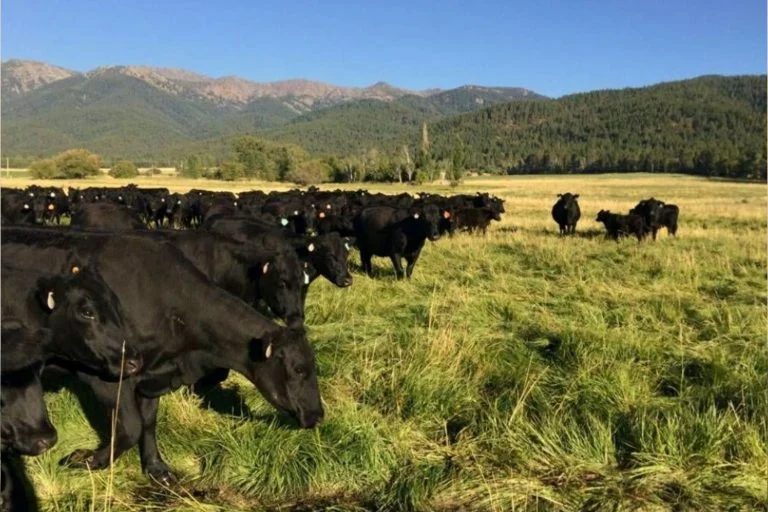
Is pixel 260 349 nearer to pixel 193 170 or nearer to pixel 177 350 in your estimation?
pixel 177 350

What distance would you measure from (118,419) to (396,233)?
9.50 metres

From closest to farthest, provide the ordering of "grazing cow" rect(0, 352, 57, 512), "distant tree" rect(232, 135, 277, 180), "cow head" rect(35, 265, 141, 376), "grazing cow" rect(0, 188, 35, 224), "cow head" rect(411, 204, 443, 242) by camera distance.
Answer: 1. "grazing cow" rect(0, 352, 57, 512)
2. "cow head" rect(35, 265, 141, 376)
3. "cow head" rect(411, 204, 443, 242)
4. "grazing cow" rect(0, 188, 35, 224)
5. "distant tree" rect(232, 135, 277, 180)

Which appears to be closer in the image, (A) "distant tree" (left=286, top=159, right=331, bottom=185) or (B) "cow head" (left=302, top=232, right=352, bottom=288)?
(B) "cow head" (left=302, top=232, right=352, bottom=288)

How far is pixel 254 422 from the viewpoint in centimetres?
535

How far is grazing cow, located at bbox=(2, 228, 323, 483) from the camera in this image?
15.8 ft

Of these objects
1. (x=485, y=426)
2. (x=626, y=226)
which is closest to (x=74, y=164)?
(x=626, y=226)

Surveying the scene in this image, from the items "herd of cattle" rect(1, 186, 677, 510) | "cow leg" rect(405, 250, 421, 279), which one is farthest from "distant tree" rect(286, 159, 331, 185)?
"herd of cattle" rect(1, 186, 677, 510)

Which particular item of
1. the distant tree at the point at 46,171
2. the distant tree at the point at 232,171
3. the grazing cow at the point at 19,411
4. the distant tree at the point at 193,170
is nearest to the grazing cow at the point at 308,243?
the grazing cow at the point at 19,411

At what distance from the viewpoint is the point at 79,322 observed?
4.18 m

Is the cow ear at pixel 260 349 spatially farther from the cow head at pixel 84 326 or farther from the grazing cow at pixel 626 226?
the grazing cow at pixel 626 226

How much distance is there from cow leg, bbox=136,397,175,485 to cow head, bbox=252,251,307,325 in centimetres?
251

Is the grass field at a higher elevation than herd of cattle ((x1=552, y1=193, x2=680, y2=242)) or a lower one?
lower

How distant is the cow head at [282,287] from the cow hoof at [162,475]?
2.79 metres

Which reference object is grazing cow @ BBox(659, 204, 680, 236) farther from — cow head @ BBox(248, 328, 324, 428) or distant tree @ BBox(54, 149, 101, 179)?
distant tree @ BBox(54, 149, 101, 179)
